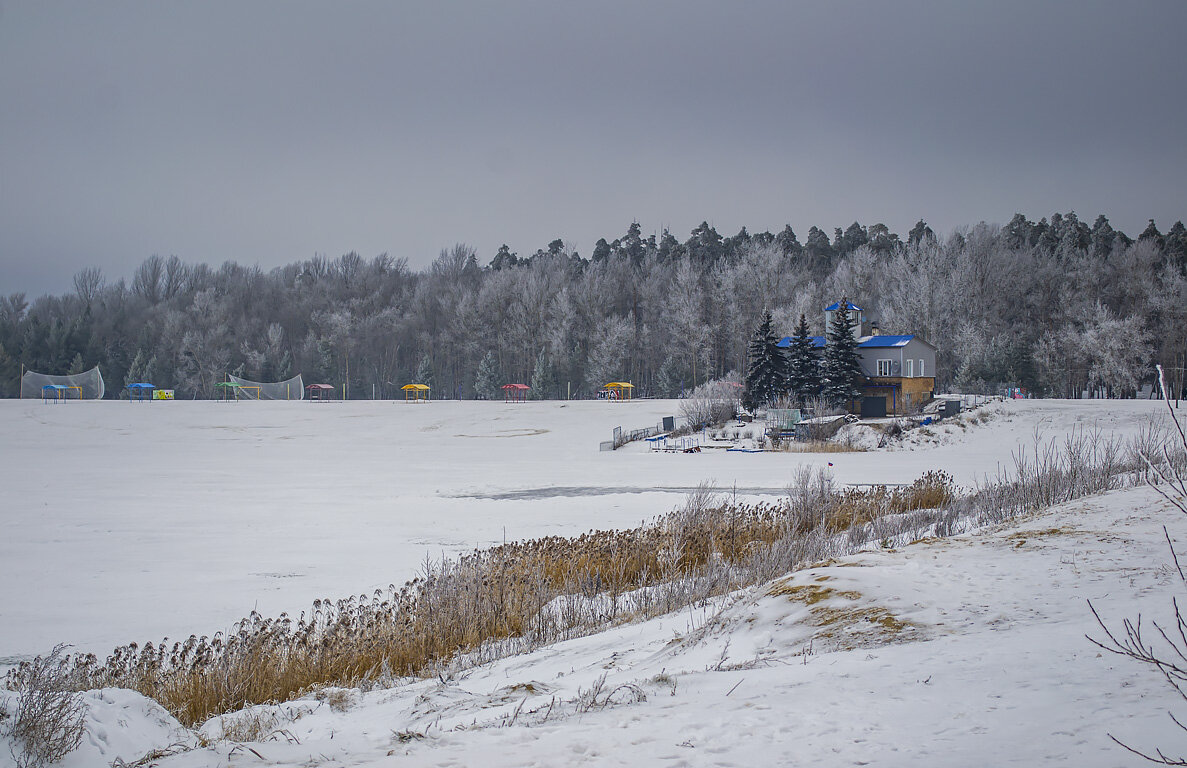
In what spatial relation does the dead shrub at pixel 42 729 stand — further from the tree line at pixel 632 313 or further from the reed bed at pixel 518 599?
the tree line at pixel 632 313

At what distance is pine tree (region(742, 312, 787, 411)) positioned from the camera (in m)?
40.4

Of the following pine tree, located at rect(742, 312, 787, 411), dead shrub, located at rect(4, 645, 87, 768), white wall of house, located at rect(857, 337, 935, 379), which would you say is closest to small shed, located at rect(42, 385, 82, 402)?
pine tree, located at rect(742, 312, 787, 411)

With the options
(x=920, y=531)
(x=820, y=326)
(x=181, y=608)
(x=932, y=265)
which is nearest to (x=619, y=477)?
(x=920, y=531)

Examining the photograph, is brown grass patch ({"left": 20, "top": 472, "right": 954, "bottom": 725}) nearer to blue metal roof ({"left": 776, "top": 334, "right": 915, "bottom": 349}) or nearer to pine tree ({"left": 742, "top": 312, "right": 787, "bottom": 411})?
pine tree ({"left": 742, "top": 312, "right": 787, "bottom": 411})

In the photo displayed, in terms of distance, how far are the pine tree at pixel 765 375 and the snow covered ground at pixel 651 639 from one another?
24.6 metres

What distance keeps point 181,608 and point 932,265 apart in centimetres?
6492

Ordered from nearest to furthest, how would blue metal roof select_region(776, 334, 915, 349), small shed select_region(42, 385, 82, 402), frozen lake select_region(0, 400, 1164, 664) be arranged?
frozen lake select_region(0, 400, 1164, 664)
blue metal roof select_region(776, 334, 915, 349)
small shed select_region(42, 385, 82, 402)

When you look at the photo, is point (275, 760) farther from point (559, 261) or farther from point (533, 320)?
point (559, 261)

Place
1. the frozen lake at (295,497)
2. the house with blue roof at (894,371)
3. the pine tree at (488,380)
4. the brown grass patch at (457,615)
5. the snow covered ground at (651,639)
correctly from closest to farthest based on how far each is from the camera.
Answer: the snow covered ground at (651,639) → the brown grass patch at (457,615) → the frozen lake at (295,497) → the house with blue roof at (894,371) → the pine tree at (488,380)

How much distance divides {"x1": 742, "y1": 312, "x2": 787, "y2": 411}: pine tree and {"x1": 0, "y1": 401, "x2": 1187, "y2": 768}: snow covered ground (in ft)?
80.6

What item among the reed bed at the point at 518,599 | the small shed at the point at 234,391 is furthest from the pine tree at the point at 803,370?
the small shed at the point at 234,391

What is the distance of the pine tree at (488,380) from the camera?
242 ft

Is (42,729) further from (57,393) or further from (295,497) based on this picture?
(57,393)

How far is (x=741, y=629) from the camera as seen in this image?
16.7 feet
